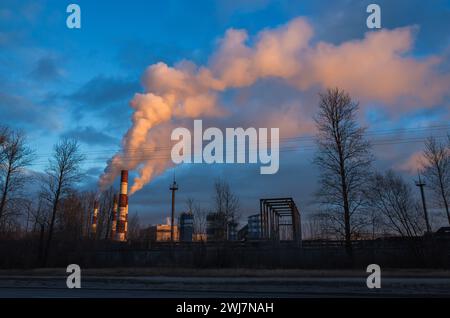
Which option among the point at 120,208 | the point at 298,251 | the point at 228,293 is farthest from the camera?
the point at 120,208

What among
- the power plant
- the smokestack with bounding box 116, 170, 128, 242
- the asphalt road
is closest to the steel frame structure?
the power plant

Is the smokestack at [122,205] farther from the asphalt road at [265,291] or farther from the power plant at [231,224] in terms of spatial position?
the asphalt road at [265,291]

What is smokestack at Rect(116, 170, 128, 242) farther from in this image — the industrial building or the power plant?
the industrial building

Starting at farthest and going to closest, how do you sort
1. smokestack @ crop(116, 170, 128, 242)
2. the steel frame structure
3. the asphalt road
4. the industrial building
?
the industrial building
smokestack @ crop(116, 170, 128, 242)
the steel frame structure
the asphalt road

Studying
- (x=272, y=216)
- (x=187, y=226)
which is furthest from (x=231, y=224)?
(x=272, y=216)

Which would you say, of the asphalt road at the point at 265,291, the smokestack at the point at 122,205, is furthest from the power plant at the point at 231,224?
the asphalt road at the point at 265,291

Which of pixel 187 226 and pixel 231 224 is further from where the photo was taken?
pixel 187 226

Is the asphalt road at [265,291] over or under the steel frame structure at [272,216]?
under

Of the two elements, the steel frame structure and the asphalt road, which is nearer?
the asphalt road

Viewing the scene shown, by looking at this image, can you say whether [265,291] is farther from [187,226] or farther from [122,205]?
[187,226]

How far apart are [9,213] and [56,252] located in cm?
874
